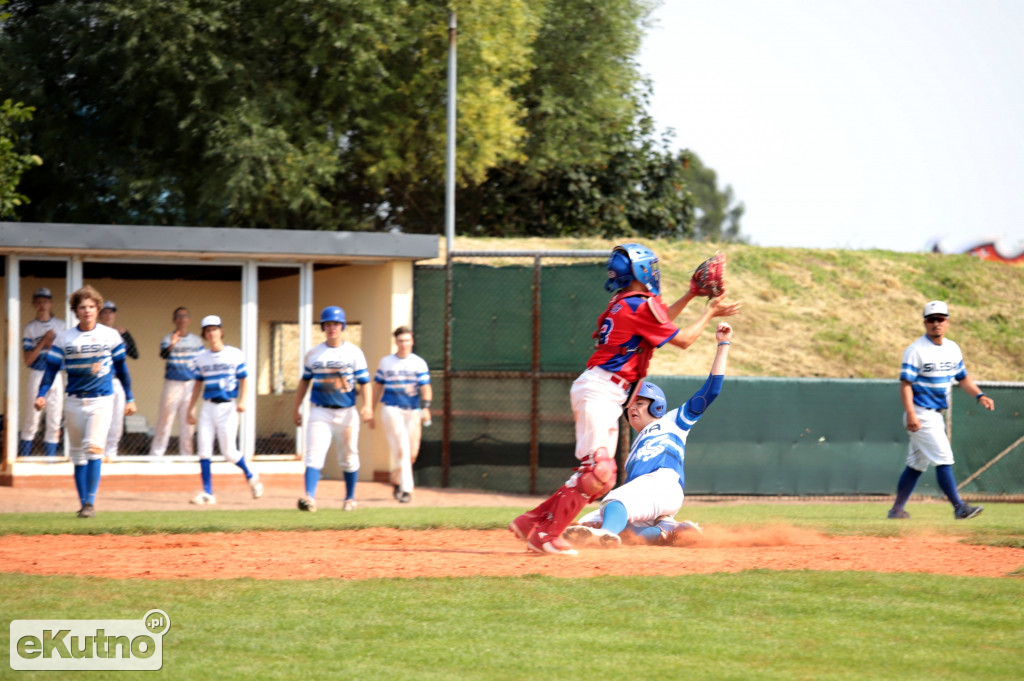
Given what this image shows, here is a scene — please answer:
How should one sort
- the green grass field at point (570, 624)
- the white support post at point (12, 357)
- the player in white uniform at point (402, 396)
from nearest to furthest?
the green grass field at point (570, 624) < the player in white uniform at point (402, 396) < the white support post at point (12, 357)

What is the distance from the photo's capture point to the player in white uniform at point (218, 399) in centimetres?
1227

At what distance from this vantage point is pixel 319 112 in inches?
850

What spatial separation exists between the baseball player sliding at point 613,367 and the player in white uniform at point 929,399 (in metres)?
4.72

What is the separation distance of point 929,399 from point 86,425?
8.34m

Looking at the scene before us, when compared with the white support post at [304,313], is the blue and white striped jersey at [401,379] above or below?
below

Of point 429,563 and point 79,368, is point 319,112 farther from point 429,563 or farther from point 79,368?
point 429,563

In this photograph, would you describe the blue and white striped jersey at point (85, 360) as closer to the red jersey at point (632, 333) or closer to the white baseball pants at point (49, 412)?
the white baseball pants at point (49, 412)

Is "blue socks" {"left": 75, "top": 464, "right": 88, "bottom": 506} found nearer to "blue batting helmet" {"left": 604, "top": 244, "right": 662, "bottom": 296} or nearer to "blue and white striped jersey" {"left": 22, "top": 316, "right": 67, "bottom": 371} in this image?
"blue and white striped jersey" {"left": 22, "top": 316, "right": 67, "bottom": 371}

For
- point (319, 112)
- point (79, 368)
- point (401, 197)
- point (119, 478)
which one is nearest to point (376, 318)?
point (119, 478)

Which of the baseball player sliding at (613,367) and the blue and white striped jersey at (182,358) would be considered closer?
the baseball player sliding at (613,367)

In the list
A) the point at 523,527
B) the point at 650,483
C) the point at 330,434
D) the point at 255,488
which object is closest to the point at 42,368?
the point at 255,488

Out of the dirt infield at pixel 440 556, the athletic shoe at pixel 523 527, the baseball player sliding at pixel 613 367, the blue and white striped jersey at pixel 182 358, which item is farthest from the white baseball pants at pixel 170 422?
the baseball player sliding at pixel 613 367

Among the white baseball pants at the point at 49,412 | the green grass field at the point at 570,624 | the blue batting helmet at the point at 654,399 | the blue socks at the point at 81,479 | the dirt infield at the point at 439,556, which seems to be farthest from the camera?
the white baseball pants at the point at 49,412

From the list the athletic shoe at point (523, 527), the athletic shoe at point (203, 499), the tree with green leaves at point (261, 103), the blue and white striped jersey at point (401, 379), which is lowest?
the athletic shoe at point (203, 499)
